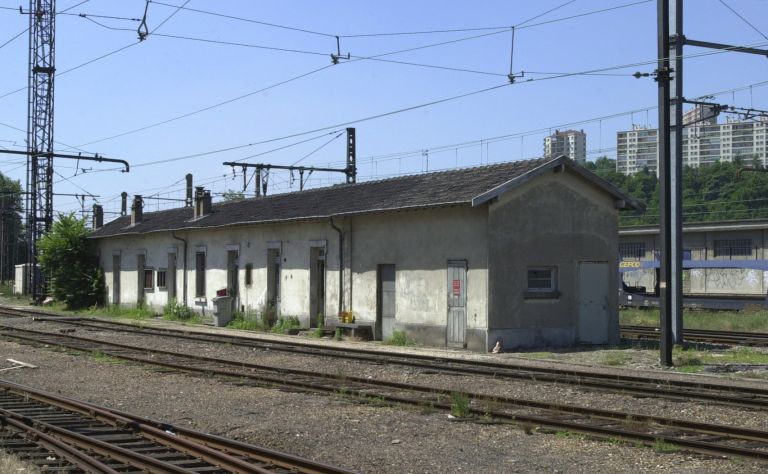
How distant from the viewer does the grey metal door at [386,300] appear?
23031 millimetres

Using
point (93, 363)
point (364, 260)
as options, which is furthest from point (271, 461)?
point (364, 260)

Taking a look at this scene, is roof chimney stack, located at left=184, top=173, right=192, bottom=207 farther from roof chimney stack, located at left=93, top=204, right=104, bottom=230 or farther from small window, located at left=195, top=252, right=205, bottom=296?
small window, located at left=195, top=252, right=205, bottom=296

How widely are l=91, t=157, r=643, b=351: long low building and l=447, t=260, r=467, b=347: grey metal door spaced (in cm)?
3

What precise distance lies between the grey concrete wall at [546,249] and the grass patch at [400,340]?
9.64 feet

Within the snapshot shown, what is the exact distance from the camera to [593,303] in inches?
855

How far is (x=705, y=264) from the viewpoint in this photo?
4156 cm

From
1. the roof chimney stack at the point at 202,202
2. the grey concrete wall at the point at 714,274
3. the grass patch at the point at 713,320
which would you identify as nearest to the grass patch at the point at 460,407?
the grass patch at the point at 713,320

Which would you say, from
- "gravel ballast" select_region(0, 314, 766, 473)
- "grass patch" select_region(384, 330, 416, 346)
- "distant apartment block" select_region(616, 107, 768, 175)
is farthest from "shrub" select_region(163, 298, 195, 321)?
"distant apartment block" select_region(616, 107, 768, 175)

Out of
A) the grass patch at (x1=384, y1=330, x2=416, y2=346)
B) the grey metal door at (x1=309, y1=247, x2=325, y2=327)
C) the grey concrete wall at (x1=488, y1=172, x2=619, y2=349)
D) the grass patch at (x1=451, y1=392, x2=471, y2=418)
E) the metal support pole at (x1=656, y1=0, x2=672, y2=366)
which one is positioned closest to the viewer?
the grass patch at (x1=451, y1=392, x2=471, y2=418)

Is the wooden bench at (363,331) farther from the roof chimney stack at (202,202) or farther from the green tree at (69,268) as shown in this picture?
the green tree at (69,268)

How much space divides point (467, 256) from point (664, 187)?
5138 mm

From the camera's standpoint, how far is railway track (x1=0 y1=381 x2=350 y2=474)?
7.77 m

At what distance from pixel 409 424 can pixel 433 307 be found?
36.8 feet

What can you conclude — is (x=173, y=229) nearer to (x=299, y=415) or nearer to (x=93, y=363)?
(x=93, y=363)
